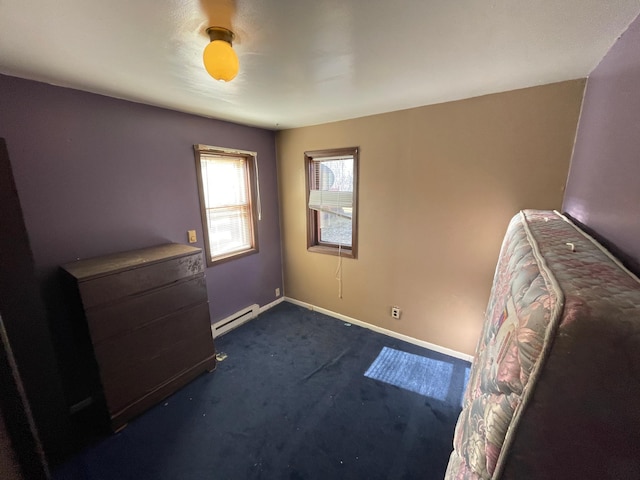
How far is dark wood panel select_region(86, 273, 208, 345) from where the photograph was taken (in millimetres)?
1587

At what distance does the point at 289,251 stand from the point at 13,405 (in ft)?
9.80

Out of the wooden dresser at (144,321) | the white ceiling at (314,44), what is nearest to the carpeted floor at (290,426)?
the wooden dresser at (144,321)

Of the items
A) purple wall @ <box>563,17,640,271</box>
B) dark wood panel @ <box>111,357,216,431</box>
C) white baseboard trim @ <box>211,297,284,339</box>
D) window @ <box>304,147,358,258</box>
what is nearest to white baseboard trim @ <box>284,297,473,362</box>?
white baseboard trim @ <box>211,297,284,339</box>

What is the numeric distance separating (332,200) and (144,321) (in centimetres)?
203

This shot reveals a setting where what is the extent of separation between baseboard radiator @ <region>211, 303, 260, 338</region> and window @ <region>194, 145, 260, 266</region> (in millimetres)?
672

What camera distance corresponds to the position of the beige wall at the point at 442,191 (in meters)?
1.81

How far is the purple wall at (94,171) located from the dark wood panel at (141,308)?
46 centimetres

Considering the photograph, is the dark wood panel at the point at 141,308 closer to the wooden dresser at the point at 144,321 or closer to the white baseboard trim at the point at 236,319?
the wooden dresser at the point at 144,321

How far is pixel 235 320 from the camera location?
297 centimetres

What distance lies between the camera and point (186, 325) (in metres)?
2.04

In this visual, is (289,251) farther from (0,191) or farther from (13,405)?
(13,405)

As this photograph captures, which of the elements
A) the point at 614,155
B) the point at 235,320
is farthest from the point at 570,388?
the point at 235,320

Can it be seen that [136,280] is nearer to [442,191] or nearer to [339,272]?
[339,272]

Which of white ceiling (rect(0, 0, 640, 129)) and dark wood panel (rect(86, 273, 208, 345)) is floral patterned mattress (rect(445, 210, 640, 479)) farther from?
dark wood panel (rect(86, 273, 208, 345))
